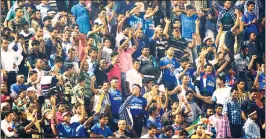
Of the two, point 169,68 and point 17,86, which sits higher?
point 169,68

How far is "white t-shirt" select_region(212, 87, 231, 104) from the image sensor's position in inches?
277

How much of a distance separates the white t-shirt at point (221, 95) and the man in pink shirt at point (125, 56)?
903 millimetres

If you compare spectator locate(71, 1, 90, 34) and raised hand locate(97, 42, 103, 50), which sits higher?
spectator locate(71, 1, 90, 34)

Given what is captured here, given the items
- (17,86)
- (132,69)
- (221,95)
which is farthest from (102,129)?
(221,95)

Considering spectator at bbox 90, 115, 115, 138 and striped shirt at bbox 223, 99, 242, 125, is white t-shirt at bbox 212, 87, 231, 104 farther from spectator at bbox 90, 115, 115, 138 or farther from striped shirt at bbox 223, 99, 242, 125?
spectator at bbox 90, 115, 115, 138

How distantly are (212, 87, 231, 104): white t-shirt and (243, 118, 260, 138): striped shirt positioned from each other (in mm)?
330

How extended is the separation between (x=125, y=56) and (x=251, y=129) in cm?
148

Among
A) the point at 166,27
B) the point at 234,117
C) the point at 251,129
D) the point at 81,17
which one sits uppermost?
the point at 81,17

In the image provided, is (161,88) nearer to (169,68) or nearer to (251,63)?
(169,68)

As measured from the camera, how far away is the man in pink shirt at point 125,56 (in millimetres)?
7020

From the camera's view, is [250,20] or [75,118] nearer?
[75,118]

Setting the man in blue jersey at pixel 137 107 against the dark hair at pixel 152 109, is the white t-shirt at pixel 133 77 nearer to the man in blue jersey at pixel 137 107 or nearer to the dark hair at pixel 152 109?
the man in blue jersey at pixel 137 107

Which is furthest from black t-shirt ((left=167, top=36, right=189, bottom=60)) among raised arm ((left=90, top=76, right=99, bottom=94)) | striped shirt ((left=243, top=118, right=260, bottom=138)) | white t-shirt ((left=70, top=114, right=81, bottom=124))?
white t-shirt ((left=70, top=114, right=81, bottom=124))

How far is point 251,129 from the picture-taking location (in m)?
7.04
